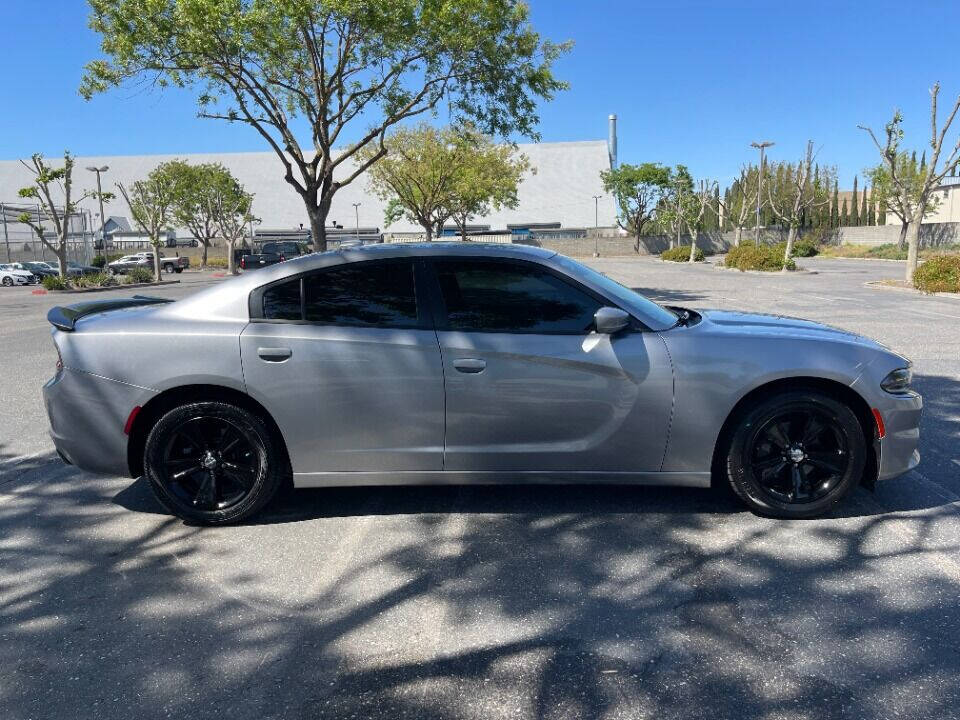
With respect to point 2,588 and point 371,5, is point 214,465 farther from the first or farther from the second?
point 371,5

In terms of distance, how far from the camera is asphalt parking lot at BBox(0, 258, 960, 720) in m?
2.44

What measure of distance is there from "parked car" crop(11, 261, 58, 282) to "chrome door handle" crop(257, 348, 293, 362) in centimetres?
4060

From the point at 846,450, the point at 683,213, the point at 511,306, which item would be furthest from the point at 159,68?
the point at 683,213

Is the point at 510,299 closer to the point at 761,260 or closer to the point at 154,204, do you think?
the point at 761,260

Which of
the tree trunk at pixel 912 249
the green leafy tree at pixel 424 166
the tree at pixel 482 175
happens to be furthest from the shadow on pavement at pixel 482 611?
the tree at pixel 482 175

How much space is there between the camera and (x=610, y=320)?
11.9 ft

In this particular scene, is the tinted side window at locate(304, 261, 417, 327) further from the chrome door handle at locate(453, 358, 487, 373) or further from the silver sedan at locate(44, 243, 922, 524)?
the chrome door handle at locate(453, 358, 487, 373)

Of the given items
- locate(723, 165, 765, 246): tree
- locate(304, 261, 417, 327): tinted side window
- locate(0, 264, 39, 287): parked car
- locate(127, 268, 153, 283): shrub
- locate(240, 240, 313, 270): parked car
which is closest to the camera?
locate(304, 261, 417, 327): tinted side window

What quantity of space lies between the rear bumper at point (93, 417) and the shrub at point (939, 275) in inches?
809

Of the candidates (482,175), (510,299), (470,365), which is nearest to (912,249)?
(482,175)

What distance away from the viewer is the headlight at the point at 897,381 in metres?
3.75

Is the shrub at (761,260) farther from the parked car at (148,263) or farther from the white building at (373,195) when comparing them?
the white building at (373,195)

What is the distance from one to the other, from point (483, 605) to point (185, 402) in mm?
1990

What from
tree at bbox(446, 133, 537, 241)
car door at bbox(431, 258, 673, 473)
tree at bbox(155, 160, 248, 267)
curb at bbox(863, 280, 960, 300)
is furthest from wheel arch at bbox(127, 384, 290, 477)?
tree at bbox(155, 160, 248, 267)
